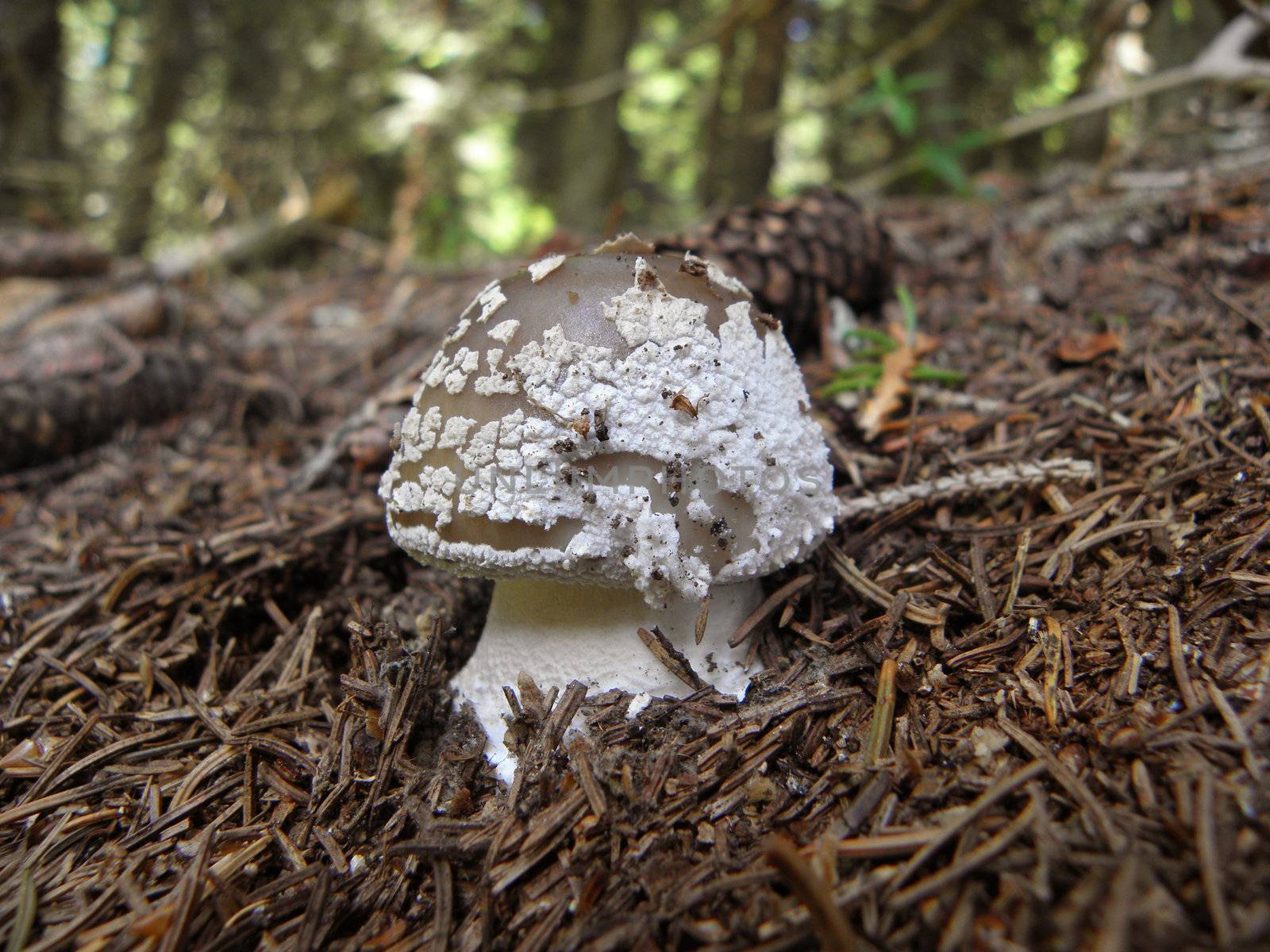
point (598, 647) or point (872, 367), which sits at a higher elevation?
point (872, 367)

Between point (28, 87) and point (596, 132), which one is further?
point (596, 132)

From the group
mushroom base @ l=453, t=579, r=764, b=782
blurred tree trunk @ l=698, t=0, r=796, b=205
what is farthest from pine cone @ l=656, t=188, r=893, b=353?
blurred tree trunk @ l=698, t=0, r=796, b=205

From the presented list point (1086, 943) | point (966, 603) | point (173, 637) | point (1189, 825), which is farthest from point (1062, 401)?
point (173, 637)

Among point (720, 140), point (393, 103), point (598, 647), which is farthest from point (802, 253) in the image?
point (393, 103)

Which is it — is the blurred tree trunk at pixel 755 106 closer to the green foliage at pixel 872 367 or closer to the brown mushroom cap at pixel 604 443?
the green foliage at pixel 872 367

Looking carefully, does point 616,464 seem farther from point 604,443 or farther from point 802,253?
point 802,253

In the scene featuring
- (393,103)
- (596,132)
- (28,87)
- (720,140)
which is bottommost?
(720,140)
